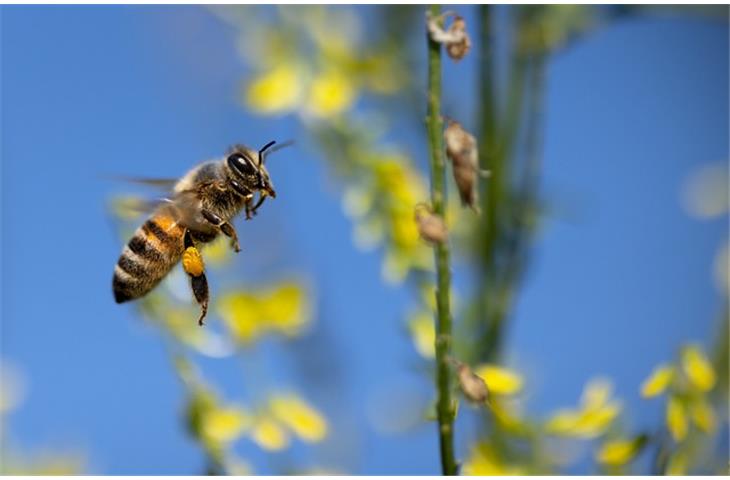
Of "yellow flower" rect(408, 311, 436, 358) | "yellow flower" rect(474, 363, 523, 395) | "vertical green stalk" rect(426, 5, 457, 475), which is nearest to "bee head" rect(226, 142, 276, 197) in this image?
"yellow flower" rect(408, 311, 436, 358)

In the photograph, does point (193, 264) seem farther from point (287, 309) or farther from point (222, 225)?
point (287, 309)

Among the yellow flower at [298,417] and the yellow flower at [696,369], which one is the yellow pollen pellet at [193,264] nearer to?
the yellow flower at [298,417]

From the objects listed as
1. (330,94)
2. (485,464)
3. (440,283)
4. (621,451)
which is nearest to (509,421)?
(485,464)

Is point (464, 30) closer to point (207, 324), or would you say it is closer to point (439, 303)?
point (439, 303)

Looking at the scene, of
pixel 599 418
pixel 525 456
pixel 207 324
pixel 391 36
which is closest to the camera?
pixel 599 418

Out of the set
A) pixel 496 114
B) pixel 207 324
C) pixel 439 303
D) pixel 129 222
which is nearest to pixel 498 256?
pixel 496 114

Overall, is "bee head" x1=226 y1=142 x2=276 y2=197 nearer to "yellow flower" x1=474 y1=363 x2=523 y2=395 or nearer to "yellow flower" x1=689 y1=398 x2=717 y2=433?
"yellow flower" x1=474 y1=363 x2=523 y2=395

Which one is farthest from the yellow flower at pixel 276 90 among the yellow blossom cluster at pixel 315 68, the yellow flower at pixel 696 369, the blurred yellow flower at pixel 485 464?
the yellow flower at pixel 696 369
